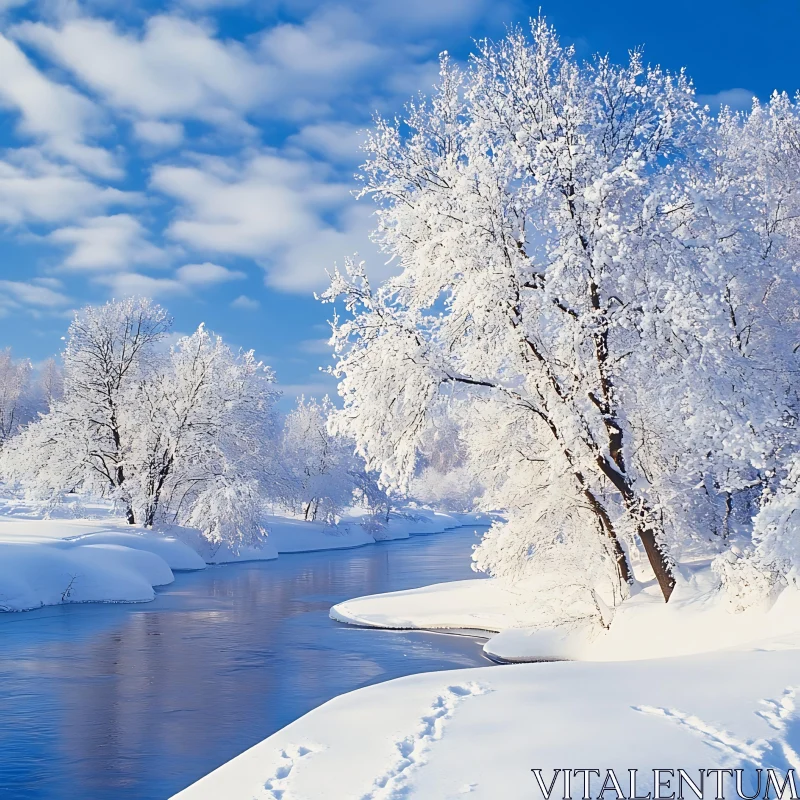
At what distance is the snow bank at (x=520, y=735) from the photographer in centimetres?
588

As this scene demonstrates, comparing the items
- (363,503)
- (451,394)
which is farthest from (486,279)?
(363,503)

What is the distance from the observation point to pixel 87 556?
2717 centimetres

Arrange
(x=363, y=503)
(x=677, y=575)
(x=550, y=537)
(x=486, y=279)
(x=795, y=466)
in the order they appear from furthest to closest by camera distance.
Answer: (x=363, y=503), (x=550, y=537), (x=677, y=575), (x=486, y=279), (x=795, y=466)

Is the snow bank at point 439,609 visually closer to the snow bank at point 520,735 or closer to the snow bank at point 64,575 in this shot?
the snow bank at point 64,575

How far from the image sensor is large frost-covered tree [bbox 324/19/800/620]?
12.2 meters

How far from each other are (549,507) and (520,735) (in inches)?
365

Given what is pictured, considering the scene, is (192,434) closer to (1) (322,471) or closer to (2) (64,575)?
(2) (64,575)

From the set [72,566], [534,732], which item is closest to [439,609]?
[72,566]

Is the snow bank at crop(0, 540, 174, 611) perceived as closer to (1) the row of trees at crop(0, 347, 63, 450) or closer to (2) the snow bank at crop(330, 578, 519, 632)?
(2) the snow bank at crop(330, 578, 519, 632)

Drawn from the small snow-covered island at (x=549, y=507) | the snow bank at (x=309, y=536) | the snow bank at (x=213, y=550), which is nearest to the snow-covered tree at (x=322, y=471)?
the snow bank at (x=309, y=536)

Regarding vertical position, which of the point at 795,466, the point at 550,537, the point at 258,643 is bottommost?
the point at 258,643

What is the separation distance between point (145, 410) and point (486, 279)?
31637 millimetres

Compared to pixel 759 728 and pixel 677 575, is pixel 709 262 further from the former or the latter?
pixel 759 728

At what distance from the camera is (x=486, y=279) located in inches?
525
